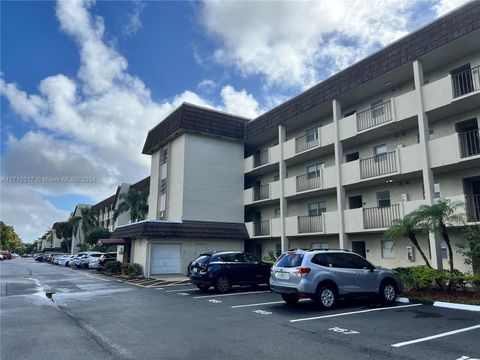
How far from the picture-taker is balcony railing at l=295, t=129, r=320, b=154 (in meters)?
23.4

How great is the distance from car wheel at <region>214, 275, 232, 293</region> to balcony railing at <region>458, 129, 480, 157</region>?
431 inches

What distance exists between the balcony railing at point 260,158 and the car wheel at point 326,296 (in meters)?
16.6

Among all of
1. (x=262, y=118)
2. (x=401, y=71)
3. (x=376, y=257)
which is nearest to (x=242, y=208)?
Answer: (x=262, y=118)

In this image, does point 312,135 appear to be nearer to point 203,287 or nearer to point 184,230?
point 184,230

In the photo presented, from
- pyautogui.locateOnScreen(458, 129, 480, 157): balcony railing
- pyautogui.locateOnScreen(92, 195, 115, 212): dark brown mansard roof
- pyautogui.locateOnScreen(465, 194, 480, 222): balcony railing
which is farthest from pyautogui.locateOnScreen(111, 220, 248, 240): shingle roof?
pyautogui.locateOnScreen(92, 195, 115, 212): dark brown mansard roof

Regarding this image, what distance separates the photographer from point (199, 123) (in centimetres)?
2711

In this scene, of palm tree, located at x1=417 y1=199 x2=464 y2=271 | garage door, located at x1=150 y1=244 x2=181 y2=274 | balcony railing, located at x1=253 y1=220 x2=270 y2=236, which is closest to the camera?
palm tree, located at x1=417 y1=199 x2=464 y2=271

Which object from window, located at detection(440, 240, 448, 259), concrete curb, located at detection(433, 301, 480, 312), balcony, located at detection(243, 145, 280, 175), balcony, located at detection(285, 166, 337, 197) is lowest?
concrete curb, located at detection(433, 301, 480, 312)

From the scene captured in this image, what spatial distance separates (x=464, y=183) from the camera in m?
16.6

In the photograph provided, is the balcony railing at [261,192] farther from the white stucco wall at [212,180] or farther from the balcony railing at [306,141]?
the balcony railing at [306,141]

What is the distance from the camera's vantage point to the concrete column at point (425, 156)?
51.1 ft

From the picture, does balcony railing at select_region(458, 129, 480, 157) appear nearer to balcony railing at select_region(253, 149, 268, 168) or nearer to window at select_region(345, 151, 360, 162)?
window at select_region(345, 151, 360, 162)

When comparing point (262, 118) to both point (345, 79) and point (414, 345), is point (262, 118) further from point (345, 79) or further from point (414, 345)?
point (414, 345)

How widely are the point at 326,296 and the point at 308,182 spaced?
494 inches
